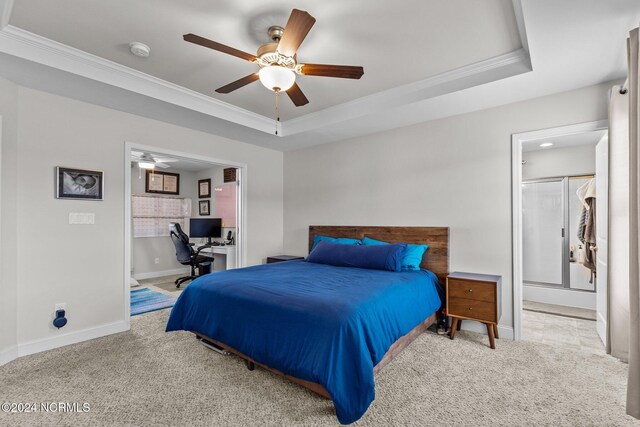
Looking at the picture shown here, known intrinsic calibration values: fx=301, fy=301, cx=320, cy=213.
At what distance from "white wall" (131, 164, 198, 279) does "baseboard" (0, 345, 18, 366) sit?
3648 millimetres

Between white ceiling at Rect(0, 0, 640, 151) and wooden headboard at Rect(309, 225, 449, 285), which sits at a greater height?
white ceiling at Rect(0, 0, 640, 151)

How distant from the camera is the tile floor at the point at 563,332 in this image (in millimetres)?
2910

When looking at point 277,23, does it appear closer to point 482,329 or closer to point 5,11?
point 5,11

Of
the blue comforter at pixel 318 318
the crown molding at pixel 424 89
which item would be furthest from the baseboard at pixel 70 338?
the crown molding at pixel 424 89

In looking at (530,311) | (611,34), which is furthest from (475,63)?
(530,311)

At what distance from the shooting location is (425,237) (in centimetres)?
367

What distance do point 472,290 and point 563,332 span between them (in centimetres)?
131

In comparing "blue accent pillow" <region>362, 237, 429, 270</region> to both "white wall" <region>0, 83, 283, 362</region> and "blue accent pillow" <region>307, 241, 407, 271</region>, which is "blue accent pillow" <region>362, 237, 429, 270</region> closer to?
"blue accent pillow" <region>307, 241, 407, 271</region>

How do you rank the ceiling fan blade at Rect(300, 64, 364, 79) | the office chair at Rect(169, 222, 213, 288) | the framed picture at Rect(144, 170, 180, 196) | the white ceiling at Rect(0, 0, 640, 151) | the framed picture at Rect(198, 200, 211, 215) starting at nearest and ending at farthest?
the white ceiling at Rect(0, 0, 640, 151) → the ceiling fan blade at Rect(300, 64, 364, 79) → the office chair at Rect(169, 222, 213, 288) → the framed picture at Rect(144, 170, 180, 196) → the framed picture at Rect(198, 200, 211, 215)

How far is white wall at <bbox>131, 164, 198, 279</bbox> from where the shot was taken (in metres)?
6.26

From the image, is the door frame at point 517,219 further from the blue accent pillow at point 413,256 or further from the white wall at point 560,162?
the white wall at point 560,162

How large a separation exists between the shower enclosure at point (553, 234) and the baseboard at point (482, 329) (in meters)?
1.85

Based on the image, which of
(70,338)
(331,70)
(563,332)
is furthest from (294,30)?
(563,332)

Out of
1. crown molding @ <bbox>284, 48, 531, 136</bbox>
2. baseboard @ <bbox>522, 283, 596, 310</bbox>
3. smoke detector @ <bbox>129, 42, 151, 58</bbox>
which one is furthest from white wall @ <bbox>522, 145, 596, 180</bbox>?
smoke detector @ <bbox>129, 42, 151, 58</bbox>
